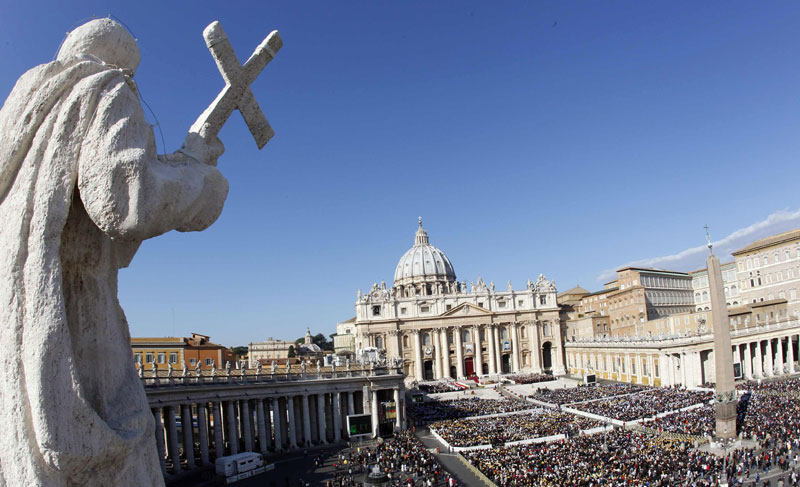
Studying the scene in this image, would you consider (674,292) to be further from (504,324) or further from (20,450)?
(20,450)

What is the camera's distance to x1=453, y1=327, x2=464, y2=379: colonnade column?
86875 millimetres

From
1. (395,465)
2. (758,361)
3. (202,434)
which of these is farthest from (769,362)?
(202,434)

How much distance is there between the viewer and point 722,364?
104ft

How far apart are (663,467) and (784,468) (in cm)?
550

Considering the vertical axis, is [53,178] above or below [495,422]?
above

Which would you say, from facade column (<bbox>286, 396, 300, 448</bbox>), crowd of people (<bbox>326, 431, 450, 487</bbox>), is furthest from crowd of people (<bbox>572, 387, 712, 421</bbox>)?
facade column (<bbox>286, 396, 300, 448</bbox>)

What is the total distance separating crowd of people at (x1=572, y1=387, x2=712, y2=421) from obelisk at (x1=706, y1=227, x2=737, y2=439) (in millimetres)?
7495

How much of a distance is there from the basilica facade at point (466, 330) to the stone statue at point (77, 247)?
275 feet

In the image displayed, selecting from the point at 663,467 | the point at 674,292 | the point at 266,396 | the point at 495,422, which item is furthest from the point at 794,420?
the point at 674,292

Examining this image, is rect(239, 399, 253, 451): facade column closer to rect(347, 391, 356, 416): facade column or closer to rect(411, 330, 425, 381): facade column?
rect(347, 391, 356, 416): facade column

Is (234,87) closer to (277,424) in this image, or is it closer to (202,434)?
(202,434)

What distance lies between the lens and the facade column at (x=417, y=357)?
86500mm

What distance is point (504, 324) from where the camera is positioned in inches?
3551

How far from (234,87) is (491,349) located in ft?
284
